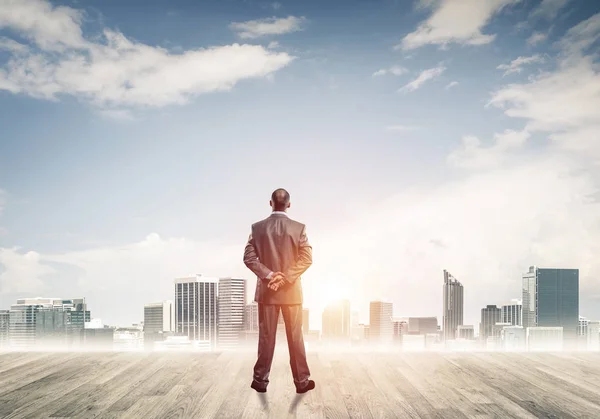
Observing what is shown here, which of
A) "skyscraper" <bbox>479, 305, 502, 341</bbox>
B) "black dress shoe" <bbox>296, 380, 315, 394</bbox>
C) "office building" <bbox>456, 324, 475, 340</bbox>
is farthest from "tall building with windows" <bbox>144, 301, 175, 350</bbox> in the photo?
"black dress shoe" <bbox>296, 380, 315, 394</bbox>

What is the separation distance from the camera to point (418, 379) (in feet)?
19.6

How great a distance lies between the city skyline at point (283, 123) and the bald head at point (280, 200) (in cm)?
449

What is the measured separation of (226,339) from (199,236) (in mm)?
2421

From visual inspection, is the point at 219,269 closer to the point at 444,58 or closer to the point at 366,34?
the point at 366,34

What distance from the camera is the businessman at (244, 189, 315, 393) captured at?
5188mm

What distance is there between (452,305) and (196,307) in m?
5.57

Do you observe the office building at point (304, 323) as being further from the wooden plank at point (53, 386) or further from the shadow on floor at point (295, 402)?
the wooden plank at point (53, 386)

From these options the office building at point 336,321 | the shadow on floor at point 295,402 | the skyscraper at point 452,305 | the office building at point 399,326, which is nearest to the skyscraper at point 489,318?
the skyscraper at point 452,305

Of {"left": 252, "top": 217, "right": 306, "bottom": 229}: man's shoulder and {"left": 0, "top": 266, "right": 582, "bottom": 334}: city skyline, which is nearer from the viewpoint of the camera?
{"left": 252, "top": 217, "right": 306, "bottom": 229}: man's shoulder

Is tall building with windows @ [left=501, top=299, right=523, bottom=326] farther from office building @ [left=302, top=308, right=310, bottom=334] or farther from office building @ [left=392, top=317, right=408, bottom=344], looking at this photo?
office building @ [left=302, top=308, right=310, bottom=334]

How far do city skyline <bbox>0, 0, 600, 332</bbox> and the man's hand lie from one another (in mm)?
4631

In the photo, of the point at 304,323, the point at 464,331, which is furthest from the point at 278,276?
the point at 464,331

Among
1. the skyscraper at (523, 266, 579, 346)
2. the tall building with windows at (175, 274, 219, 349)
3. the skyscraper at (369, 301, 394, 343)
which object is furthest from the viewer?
the tall building with windows at (175, 274, 219, 349)

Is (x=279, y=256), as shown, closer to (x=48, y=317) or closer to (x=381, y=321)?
(x=381, y=321)
